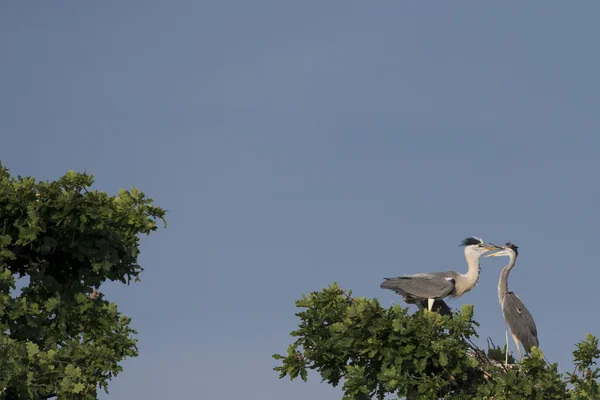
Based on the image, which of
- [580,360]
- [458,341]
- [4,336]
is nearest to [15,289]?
[4,336]

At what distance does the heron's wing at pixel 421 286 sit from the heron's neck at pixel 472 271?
1.43 metres

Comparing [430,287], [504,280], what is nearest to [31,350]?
[430,287]

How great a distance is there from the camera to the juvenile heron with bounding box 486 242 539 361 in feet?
77.6

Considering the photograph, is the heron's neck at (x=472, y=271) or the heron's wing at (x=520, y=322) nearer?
the heron's wing at (x=520, y=322)

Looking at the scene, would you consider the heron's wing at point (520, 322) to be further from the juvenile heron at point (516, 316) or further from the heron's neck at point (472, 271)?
the heron's neck at point (472, 271)

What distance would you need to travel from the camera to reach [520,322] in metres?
23.9

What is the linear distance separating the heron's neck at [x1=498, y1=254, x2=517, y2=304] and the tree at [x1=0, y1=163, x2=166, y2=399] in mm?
9749

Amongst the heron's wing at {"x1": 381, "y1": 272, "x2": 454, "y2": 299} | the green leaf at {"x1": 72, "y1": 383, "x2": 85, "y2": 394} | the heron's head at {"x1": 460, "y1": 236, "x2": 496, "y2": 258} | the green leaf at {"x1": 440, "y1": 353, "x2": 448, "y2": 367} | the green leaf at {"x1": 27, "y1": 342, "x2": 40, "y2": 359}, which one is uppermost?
the heron's head at {"x1": 460, "y1": 236, "x2": 496, "y2": 258}

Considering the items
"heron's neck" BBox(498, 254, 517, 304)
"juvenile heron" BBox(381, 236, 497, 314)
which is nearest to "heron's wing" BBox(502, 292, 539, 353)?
"heron's neck" BBox(498, 254, 517, 304)

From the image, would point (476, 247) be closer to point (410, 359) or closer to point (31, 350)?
point (410, 359)

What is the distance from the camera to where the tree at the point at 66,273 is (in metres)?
18.3

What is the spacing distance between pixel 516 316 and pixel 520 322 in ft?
0.72

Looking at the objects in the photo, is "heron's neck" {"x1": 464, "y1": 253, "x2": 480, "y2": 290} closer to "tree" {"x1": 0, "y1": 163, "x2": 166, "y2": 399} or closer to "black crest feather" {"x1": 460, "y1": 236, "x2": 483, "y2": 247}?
"black crest feather" {"x1": 460, "y1": 236, "x2": 483, "y2": 247}

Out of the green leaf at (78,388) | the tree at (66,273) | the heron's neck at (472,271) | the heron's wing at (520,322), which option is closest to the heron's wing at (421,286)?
the heron's neck at (472,271)
